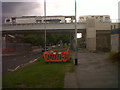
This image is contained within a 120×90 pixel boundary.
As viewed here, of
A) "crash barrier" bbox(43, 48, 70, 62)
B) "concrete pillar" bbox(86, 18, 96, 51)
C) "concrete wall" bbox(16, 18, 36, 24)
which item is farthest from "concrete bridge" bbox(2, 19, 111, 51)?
"crash barrier" bbox(43, 48, 70, 62)

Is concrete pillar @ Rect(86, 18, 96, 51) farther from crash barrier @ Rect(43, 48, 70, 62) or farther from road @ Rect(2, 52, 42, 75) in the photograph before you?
crash barrier @ Rect(43, 48, 70, 62)

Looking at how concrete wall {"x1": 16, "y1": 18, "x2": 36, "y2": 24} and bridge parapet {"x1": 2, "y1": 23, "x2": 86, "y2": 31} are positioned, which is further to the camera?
concrete wall {"x1": 16, "y1": 18, "x2": 36, "y2": 24}

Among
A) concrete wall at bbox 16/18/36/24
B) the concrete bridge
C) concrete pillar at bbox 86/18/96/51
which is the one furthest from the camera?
concrete wall at bbox 16/18/36/24

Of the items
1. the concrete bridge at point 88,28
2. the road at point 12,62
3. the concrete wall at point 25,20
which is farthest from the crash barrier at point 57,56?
the concrete wall at point 25,20

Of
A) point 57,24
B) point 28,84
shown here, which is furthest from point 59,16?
point 28,84

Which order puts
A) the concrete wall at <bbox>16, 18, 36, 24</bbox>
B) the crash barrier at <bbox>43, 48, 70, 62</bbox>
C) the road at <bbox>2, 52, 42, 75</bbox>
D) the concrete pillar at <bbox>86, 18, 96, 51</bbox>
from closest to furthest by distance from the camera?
the road at <bbox>2, 52, 42, 75</bbox> → the crash barrier at <bbox>43, 48, 70, 62</bbox> → the concrete pillar at <bbox>86, 18, 96, 51</bbox> → the concrete wall at <bbox>16, 18, 36, 24</bbox>

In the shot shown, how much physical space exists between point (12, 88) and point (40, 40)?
49.7 metres

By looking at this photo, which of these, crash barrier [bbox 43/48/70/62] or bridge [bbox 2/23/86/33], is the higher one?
bridge [bbox 2/23/86/33]

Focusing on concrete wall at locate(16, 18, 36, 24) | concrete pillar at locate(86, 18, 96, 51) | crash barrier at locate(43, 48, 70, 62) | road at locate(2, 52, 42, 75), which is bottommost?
road at locate(2, 52, 42, 75)

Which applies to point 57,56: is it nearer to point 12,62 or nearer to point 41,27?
point 12,62

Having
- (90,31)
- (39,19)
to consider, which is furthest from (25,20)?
(90,31)

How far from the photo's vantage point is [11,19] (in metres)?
43.0

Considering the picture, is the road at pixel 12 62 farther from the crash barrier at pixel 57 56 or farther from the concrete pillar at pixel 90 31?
the concrete pillar at pixel 90 31

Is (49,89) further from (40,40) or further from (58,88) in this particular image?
(40,40)
